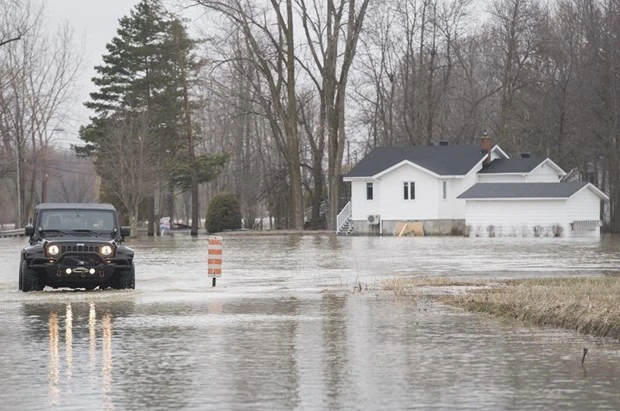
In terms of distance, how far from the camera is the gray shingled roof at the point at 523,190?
73.9 meters

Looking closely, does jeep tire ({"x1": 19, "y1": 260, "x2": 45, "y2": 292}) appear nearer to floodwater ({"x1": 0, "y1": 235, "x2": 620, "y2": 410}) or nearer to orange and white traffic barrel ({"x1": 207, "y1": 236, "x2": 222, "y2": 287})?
floodwater ({"x1": 0, "y1": 235, "x2": 620, "y2": 410})

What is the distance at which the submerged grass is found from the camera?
16.9 m

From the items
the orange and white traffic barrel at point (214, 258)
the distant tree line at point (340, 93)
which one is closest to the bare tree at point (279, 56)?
the distant tree line at point (340, 93)

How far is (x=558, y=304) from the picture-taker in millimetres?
18656

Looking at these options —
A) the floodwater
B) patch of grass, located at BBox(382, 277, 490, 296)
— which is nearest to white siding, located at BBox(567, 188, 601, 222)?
patch of grass, located at BBox(382, 277, 490, 296)

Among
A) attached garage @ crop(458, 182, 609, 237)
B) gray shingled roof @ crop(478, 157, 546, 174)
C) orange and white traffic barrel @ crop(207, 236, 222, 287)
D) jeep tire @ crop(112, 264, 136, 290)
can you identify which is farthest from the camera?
gray shingled roof @ crop(478, 157, 546, 174)

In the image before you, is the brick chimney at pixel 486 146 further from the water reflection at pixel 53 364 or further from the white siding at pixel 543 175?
the water reflection at pixel 53 364

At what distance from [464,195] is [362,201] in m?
9.38

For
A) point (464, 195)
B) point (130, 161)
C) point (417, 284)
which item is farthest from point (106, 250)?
point (130, 161)

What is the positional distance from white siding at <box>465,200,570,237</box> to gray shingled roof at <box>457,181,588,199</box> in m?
0.44

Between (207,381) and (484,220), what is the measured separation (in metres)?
64.0

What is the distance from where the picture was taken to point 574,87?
85188 mm

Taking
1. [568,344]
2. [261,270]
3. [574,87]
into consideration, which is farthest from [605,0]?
[568,344]

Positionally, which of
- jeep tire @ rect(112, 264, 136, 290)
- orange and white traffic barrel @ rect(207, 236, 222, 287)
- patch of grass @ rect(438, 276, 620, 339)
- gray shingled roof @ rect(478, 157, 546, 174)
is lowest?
patch of grass @ rect(438, 276, 620, 339)
